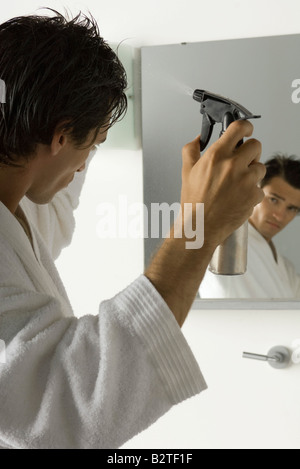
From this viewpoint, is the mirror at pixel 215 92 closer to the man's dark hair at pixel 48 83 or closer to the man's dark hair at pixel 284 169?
the man's dark hair at pixel 284 169

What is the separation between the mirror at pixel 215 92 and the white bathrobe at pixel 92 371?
3.03 feet

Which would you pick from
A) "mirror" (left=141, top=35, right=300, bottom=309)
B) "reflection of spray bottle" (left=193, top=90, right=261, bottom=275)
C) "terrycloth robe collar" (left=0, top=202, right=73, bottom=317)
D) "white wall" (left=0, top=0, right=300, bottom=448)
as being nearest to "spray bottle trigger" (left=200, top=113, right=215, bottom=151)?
"reflection of spray bottle" (left=193, top=90, right=261, bottom=275)

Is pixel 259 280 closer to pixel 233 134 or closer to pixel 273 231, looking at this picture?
pixel 273 231

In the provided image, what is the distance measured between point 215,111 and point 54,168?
248 millimetres

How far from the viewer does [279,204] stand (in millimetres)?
1562

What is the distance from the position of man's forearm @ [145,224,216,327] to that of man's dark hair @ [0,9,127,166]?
0.81 ft

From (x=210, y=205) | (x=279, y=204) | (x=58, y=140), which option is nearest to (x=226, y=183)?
(x=210, y=205)

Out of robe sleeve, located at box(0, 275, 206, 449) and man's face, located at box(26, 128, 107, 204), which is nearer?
robe sleeve, located at box(0, 275, 206, 449)

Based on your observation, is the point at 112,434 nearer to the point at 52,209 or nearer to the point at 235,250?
the point at 235,250

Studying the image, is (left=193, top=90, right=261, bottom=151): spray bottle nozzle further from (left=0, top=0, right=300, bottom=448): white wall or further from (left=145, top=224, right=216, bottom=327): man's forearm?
(left=0, top=0, right=300, bottom=448): white wall

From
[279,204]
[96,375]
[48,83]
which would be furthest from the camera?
[279,204]

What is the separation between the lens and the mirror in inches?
61.2

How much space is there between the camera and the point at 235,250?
89 centimetres

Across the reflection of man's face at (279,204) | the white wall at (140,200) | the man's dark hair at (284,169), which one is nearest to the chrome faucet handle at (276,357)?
the white wall at (140,200)
